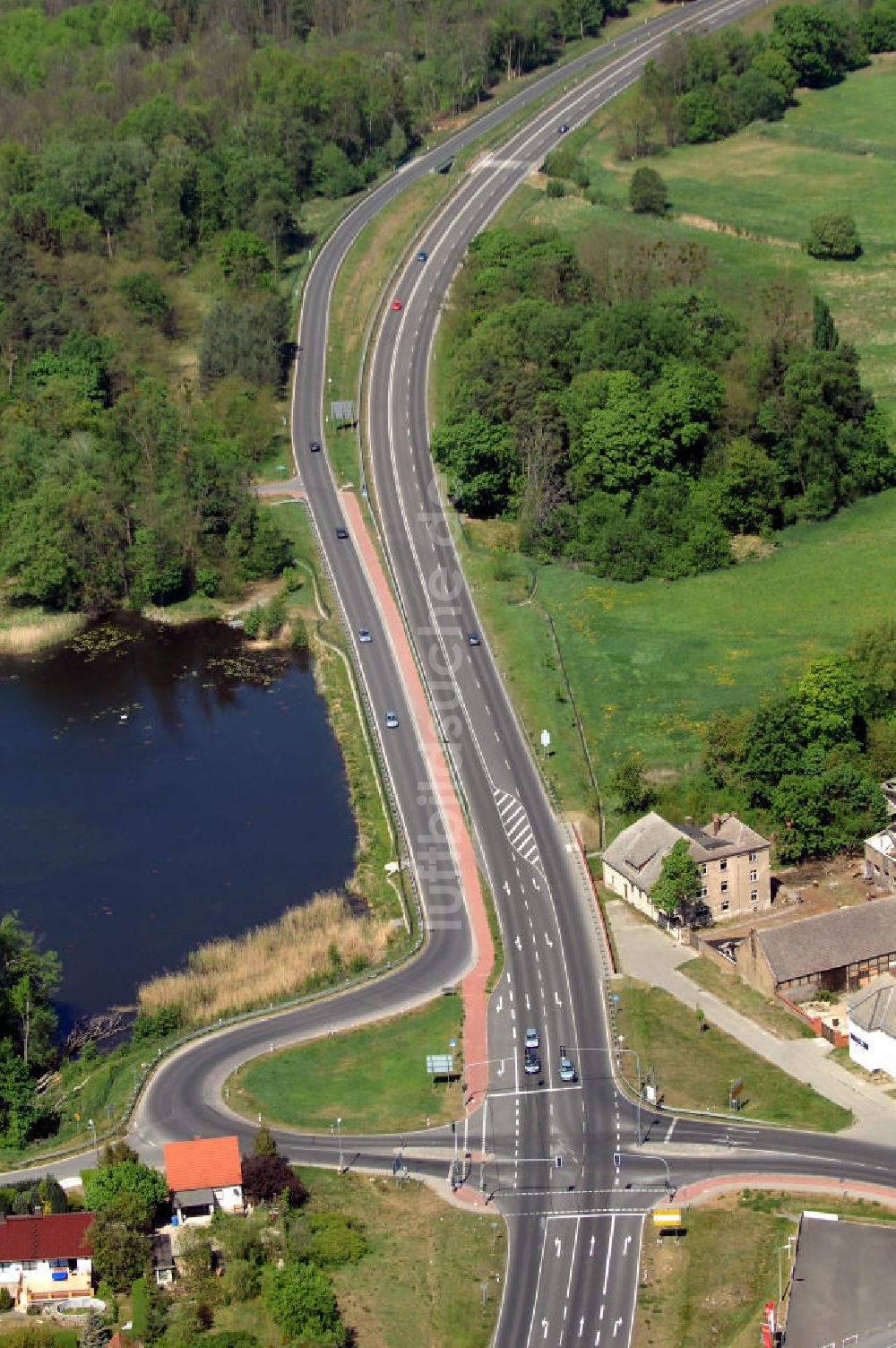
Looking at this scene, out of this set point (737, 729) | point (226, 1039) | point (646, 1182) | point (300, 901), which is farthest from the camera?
point (737, 729)

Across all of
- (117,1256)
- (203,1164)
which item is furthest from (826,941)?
(117,1256)

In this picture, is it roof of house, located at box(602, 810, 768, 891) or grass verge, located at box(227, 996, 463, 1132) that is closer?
grass verge, located at box(227, 996, 463, 1132)

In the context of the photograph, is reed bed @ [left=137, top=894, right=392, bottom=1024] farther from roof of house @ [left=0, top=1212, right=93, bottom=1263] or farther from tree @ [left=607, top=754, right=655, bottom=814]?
roof of house @ [left=0, top=1212, right=93, bottom=1263]

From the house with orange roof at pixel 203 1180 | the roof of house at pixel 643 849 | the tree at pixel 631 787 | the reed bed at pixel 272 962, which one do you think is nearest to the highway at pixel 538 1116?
the reed bed at pixel 272 962

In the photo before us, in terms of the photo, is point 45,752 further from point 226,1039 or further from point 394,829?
point 226,1039

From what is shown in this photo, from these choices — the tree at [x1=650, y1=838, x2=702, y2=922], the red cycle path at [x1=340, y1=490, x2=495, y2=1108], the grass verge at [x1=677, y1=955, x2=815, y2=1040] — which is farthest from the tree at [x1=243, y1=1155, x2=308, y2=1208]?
the tree at [x1=650, y1=838, x2=702, y2=922]

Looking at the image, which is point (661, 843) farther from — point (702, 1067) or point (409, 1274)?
point (409, 1274)

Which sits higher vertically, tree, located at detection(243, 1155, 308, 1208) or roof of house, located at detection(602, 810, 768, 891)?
roof of house, located at detection(602, 810, 768, 891)

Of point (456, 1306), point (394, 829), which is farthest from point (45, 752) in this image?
point (456, 1306)
